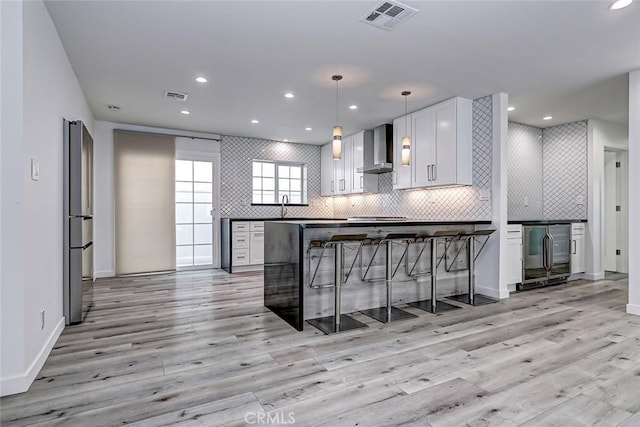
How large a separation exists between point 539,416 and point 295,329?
182 cm

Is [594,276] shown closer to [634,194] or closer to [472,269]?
[634,194]

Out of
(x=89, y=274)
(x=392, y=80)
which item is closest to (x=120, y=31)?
(x=89, y=274)

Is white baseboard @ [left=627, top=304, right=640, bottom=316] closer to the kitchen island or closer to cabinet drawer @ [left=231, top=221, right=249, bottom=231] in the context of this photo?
the kitchen island

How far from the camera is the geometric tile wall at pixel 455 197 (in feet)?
14.0

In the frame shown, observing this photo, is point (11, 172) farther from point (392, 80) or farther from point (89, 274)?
point (392, 80)

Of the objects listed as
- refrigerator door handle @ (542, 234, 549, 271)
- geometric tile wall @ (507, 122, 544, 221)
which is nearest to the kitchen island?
refrigerator door handle @ (542, 234, 549, 271)

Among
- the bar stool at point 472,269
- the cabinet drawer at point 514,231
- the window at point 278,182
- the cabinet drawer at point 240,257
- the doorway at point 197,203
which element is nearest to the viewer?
the bar stool at point 472,269

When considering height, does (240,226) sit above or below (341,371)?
above

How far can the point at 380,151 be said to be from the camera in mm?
5574

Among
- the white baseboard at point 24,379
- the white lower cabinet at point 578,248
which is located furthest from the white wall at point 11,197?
the white lower cabinet at point 578,248

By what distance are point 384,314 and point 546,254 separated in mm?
2907

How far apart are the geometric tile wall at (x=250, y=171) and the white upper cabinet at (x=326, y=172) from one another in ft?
0.30

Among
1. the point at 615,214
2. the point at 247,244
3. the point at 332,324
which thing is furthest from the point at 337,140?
the point at 615,214

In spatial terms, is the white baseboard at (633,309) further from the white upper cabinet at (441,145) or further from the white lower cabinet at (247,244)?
the white lower cabinet at (247,244)
